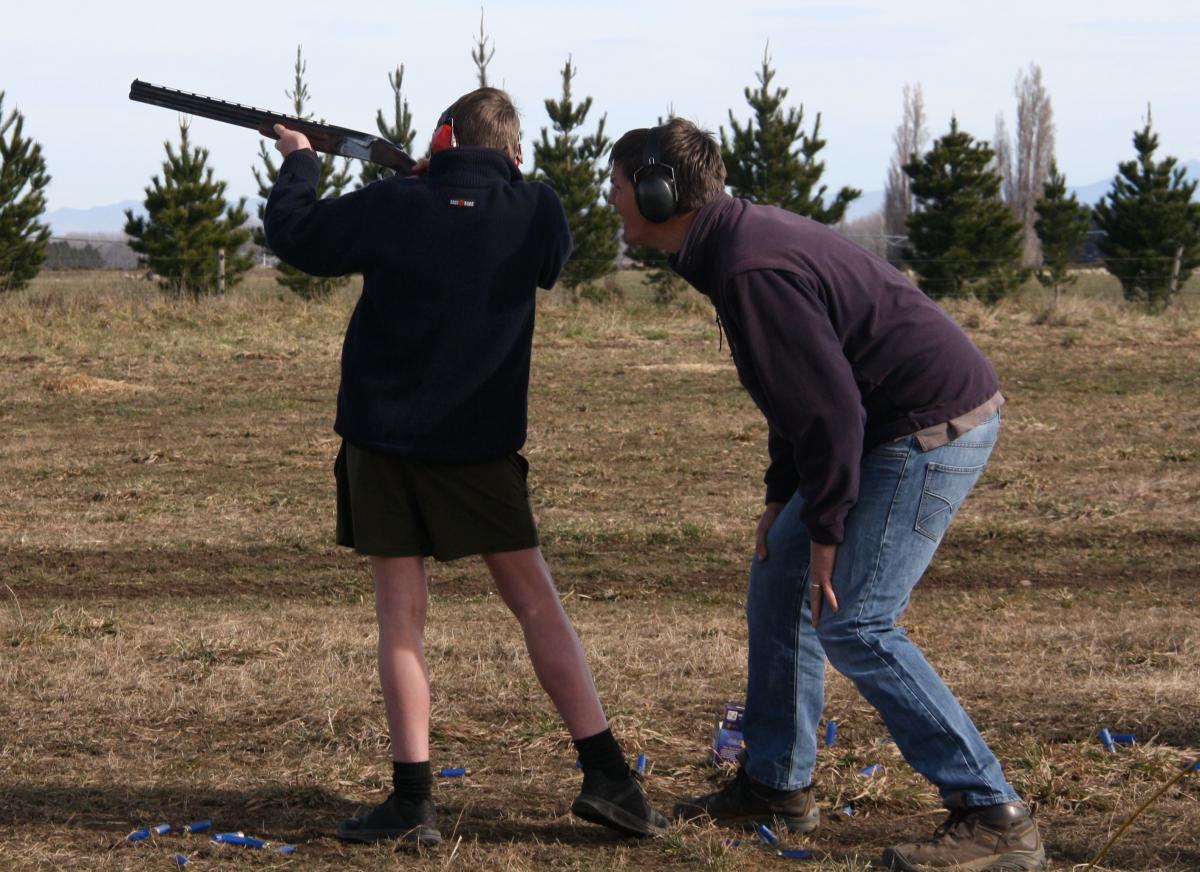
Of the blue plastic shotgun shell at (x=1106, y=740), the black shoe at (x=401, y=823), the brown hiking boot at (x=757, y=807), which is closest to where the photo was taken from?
the black shoe at (x=401, y=823)

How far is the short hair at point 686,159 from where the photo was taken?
10.8 ft

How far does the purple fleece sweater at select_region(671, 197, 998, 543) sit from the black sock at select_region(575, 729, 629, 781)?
840 millimetres

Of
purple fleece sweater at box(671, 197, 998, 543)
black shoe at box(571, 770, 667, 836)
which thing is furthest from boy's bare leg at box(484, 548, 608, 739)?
purple fleece sweater at box(671, 197, 998, 543)

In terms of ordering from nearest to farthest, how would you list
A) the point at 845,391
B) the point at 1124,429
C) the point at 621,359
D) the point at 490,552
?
the point at 845,391
the point at 490,552
the point at 1124,429
the point at 621,359

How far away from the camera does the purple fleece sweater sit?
3.12 m

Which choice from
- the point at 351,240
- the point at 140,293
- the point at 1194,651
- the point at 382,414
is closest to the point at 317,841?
the point at 382,414

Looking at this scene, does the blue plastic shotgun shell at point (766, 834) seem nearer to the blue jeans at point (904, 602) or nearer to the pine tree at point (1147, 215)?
the blue jeans at point (904, 602)

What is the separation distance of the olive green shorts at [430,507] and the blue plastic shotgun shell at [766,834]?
39.4 inches

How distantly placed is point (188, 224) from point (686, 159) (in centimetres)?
2676

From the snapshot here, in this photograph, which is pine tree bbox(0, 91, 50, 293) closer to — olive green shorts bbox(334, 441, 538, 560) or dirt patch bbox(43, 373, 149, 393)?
dirt patch bbox(43, 373, 149, 393)

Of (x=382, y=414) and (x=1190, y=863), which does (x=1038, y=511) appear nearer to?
(x=1190, y=863)

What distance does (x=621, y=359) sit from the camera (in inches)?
672

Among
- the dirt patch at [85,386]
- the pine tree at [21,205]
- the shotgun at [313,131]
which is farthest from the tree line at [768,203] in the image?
the shotgun at [313,131]

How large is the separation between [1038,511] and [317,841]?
6348 millimetres
